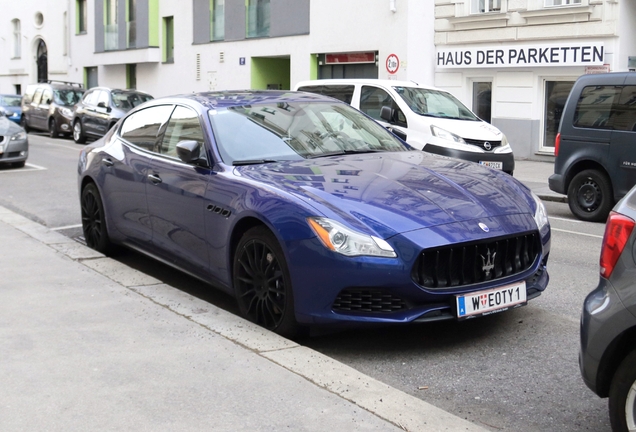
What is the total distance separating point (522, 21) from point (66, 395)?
1879 cm

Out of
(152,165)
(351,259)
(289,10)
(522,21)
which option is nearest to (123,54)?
(289,10)

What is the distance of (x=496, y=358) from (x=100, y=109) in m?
23.0

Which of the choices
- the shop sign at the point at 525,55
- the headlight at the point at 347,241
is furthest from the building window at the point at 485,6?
the headlight at the point at 347,241

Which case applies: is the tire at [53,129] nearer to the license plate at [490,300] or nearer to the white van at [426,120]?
the white van at [426,120]

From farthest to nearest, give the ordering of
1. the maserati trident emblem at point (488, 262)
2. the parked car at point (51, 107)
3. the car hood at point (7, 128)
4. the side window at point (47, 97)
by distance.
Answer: the side window at point (47, 97)
the parked car at point (51, 107)
the car hood at point (7, 128)
the maserati trident emblem at point (488, 262)

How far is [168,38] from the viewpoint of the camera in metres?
37.4

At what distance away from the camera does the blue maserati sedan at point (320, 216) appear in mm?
5211

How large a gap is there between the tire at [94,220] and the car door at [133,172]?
9.0 inches

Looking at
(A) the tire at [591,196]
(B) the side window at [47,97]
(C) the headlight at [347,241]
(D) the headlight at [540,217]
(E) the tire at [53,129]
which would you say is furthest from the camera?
(B) the side window at [47,97]

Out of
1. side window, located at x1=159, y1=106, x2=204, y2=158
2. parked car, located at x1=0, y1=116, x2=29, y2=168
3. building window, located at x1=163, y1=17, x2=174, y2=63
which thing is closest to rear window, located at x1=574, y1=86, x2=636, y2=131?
side window, located at x1=159, y1=106, x2=204, y2=158

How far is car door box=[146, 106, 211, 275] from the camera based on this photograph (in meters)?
6.45

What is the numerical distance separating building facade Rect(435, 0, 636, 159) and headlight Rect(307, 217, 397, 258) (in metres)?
15.8

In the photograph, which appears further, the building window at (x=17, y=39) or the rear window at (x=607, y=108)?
the building window at (x=17, y=39)

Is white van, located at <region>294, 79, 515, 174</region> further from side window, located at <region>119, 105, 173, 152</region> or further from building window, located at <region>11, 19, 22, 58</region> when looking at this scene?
building window, located at <region>11, 19, 22, 58</region>
